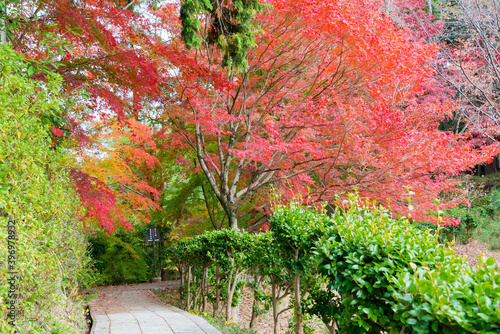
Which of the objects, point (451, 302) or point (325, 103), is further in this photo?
point (325, 103)

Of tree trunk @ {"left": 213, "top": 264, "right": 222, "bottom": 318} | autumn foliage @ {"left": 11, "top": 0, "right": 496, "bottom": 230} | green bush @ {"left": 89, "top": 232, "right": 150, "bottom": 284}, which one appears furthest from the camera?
green bush @ {"left": 89, "top": 232, "right": 150, "bottom": 284}

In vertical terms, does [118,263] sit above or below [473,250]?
below

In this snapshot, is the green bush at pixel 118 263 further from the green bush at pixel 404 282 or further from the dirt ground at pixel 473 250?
the green bush at pixel 404 282

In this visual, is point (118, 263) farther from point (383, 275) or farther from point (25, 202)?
point (383, 275)

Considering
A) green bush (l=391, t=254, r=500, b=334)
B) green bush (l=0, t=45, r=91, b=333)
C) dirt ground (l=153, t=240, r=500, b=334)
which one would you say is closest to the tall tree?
dirt ground (l=153, t=240, r=500, b=334)

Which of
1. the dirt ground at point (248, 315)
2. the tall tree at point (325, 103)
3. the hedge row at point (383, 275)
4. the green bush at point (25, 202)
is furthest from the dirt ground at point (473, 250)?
the green bush at point (25, 202)

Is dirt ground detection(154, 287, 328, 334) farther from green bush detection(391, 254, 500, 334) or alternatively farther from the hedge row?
green bush detection(391, 254, 500, 334)

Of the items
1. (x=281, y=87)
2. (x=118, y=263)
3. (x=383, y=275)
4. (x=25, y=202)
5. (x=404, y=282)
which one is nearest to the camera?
(x=404, y=282)

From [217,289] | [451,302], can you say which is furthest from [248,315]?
[451,302]

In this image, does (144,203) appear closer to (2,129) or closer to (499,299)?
(2,129)

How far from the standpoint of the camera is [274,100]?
8.55 meters

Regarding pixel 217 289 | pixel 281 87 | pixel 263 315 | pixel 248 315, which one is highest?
pixel 281 87

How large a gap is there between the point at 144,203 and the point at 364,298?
9.39 m

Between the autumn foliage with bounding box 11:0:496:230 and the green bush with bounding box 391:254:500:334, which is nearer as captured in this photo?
the green bush with bounding box 391:254:500:334
